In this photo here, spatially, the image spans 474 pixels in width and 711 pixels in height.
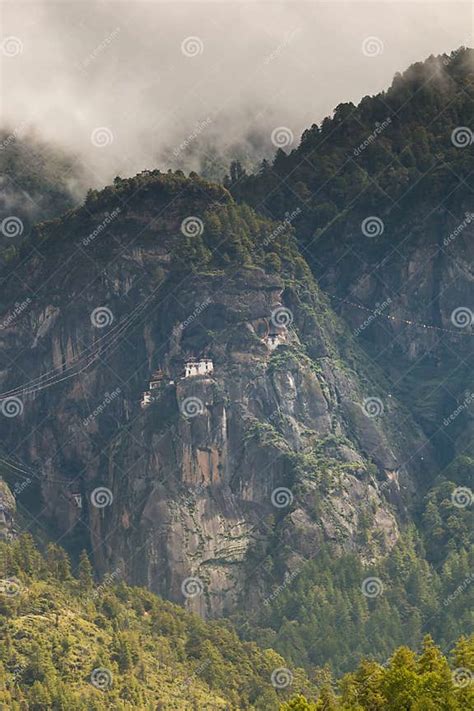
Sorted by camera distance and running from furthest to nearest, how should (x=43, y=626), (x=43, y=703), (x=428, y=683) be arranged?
(x=43, y=626), (x=43, y=703), (x=428, y=683)

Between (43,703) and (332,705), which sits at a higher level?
(332,705)

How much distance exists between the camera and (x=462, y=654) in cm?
13988

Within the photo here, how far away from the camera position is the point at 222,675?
191625 mm

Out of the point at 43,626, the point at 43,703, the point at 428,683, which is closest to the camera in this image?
the point at 428,683

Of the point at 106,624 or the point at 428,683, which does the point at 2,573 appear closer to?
the point at 106,624

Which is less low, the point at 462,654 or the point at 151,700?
the point at 462,654

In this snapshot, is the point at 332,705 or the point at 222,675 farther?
the point at 222,675

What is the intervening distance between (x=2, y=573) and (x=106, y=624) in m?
11.6

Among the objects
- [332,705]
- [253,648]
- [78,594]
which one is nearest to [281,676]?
[253,648]

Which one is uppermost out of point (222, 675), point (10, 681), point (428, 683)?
point (428, 683)

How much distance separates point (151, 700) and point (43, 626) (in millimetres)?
12716

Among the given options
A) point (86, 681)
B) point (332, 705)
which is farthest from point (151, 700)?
point (332, 705)

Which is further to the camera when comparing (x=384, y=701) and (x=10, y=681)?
(x=10, y=681)

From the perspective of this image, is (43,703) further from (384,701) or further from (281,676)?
(384,701)
